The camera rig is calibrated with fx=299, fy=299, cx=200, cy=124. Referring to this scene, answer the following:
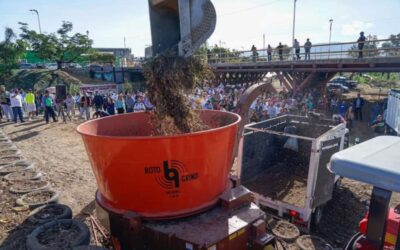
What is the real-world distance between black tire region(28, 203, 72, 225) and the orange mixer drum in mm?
1522

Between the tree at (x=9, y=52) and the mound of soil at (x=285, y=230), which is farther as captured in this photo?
the tree at (x=9, y=52)

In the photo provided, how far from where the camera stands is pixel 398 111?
12.1m

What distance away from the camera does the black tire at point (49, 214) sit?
4.48 metres

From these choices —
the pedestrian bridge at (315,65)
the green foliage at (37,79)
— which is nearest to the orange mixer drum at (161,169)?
the pedestrian bridge at (315,65)

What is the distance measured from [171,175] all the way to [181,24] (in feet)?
5.40

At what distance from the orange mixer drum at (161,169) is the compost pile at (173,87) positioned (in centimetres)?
63

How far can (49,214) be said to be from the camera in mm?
4699

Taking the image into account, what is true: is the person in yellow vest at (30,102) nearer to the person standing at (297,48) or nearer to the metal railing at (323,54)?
the metal railing at (323,54)

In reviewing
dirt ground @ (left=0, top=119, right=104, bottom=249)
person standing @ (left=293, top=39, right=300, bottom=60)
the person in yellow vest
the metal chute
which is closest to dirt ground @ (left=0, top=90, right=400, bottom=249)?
dirt ground @ (left=0, top=119, right=104, bottom=249)

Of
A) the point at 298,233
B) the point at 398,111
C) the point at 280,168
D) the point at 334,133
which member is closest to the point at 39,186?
the point at 298,233

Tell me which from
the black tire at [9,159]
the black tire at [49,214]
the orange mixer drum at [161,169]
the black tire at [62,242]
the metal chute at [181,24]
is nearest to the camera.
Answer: the orange mixer drum at [161,169]

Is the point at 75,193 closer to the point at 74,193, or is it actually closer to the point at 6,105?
the point at 74,193

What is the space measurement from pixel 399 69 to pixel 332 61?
3.56 m

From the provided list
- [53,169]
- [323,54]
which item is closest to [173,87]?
[53,169]
